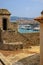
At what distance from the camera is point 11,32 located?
23.7m

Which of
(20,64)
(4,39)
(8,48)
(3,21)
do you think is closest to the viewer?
(20,64)

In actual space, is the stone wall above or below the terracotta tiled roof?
below

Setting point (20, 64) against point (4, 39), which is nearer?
point (20, 64)

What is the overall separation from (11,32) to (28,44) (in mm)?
2474

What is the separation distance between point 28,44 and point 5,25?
3701mm

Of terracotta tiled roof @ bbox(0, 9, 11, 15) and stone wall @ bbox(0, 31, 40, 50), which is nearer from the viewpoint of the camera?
stone wall @ bbox(0, 31, 40, 50)

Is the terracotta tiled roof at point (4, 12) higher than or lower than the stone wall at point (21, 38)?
higher

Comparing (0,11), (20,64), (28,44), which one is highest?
(0,11)

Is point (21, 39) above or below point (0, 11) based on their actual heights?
below

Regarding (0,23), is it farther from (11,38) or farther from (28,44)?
(28,44)

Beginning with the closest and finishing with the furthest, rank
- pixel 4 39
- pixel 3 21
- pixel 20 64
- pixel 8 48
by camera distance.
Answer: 1. pixel 20 64
2. pixel 8 48
3. pixel 4 39
4. pixel 3 21

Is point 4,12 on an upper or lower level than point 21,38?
upper

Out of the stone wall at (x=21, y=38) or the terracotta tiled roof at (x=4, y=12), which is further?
the terracotta tiled roof at (x=4, y=12)

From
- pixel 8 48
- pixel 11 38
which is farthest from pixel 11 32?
pixel 8 48
